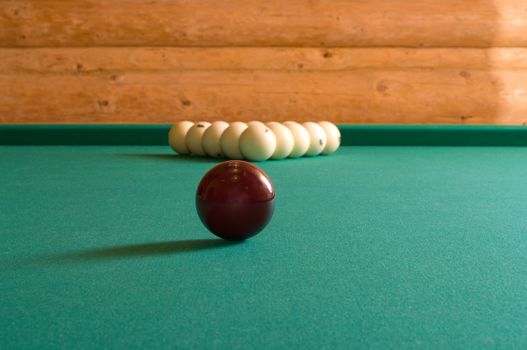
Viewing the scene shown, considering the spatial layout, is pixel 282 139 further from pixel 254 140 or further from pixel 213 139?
pixel 213 139

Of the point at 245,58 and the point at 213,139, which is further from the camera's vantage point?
the point at 245,58

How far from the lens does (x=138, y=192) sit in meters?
2.99

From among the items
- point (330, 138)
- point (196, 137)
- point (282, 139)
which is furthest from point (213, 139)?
point (330, 138)

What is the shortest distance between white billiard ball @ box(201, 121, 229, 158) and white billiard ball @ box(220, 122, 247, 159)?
8 centimetres

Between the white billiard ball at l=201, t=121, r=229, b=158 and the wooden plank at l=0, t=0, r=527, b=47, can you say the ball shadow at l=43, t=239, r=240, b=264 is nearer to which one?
the white billiard ball at l=201, t=121, r=229, b=158

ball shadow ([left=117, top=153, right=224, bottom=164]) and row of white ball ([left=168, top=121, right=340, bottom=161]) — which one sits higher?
row of white ball ([left=168, top=121, right=340, bottom=161])

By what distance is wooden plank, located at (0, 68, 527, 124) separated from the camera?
5.88m

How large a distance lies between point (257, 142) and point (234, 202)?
228 cm

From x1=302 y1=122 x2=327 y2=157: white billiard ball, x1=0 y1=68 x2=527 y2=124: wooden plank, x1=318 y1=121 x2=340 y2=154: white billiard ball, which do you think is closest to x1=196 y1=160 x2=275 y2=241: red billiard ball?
x1=302 y1=122 x2=327 y2=157: white billiard ball

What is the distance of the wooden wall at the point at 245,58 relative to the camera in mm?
5816

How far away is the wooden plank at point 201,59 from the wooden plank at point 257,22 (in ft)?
0.22

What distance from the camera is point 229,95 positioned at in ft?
19.3

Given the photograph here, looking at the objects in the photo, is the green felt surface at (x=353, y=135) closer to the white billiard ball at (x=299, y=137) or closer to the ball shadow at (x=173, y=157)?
the ball shadow at (x=173, y=157)

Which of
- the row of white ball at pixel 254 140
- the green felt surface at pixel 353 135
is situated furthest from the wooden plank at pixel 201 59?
the row of white ball at pixel 254 140
